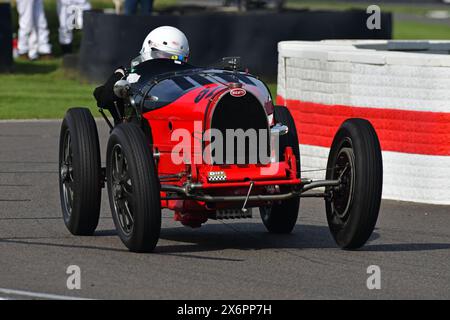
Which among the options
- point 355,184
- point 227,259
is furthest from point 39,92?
point 355,184

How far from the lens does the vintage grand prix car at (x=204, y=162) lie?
8.95 m

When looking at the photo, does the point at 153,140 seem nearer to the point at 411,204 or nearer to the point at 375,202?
the point at 375,202

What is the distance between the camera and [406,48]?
15.3 meters

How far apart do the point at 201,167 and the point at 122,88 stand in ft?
3.57

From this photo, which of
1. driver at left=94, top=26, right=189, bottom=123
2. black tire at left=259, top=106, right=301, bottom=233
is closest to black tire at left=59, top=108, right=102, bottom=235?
driver at left=94, top=26, right=189, bottom=123

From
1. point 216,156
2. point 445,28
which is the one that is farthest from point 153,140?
point 445,28

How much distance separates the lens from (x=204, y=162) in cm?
912

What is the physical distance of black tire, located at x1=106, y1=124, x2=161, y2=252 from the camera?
8758mm

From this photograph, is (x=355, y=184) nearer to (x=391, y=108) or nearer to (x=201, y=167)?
(x=201, y=167)

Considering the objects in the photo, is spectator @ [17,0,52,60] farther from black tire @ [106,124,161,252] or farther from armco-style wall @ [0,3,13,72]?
black tire @ [106,124,161,252]

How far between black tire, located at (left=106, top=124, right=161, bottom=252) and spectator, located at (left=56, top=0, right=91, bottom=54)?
1575 centimetres

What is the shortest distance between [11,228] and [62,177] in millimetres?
544

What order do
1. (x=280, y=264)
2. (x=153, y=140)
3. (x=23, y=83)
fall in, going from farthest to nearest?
(x=23, y=83), (x=153, y=140), (x=280, y=264)
